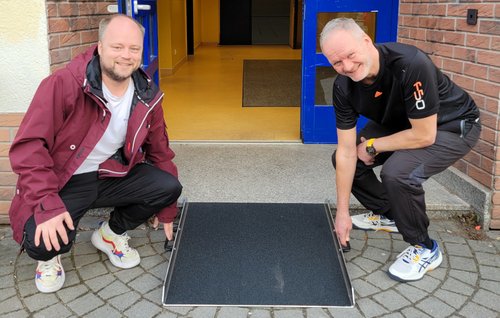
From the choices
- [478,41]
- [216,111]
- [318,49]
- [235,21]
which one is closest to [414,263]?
[478,41]

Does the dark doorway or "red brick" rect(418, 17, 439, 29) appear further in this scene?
the dark doorway

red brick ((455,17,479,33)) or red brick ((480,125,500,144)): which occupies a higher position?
red brick ((455,17,479,33))

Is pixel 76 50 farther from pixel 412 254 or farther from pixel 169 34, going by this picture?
pixel 169 34

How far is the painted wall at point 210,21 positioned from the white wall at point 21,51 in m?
13.0

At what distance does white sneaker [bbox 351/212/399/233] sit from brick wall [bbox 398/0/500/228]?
66 centimetres

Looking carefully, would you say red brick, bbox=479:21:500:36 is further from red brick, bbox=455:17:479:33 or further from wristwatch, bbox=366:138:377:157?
wristwatch, bbox=366:138:377:157

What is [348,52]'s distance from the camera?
8.16 ft

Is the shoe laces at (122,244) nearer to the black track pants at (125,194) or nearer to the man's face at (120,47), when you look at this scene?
the black track pants at (125,194)

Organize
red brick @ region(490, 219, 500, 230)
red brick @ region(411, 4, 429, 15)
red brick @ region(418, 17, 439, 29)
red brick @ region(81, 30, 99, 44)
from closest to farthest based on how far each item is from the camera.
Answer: red brick @ region(490, 219, 500, 230)
red brick @ region(81, 30, 99, 44)
red brick @ region(418, 17, 439, 29)
red brick @ region(411, 4, 429, 15)

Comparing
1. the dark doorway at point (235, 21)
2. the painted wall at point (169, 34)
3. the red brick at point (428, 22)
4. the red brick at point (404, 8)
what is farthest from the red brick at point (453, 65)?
the dark doorway at point (235, 21)

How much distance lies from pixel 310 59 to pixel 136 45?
235 centimetres

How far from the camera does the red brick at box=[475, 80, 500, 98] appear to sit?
332 cm

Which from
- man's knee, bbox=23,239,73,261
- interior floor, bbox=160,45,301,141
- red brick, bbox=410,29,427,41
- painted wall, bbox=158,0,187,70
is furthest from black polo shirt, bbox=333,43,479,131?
painted wall, bbox=158,0,187,70

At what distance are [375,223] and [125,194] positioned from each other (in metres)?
1.56
